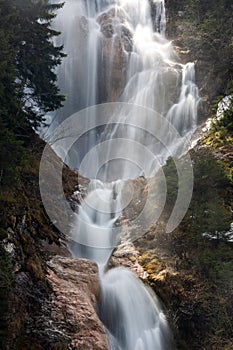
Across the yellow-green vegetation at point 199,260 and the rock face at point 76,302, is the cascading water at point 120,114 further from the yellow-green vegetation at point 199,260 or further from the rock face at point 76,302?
the yellow-green vegetation at point 199,260

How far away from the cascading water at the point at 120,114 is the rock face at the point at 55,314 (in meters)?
0.72

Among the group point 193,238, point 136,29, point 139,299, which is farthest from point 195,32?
point 139,299

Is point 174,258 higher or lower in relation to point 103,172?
lower

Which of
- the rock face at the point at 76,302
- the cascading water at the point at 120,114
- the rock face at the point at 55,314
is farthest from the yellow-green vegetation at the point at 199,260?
the rock face at the point at 55,314

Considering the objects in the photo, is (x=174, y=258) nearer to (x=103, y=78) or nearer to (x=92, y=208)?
(x=92, y=208)

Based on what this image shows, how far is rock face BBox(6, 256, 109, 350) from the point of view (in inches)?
235

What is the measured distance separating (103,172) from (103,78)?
947 cm

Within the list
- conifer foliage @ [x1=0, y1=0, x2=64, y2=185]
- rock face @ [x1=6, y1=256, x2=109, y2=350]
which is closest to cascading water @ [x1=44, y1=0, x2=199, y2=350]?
rock face @ [x1=6, y1=256, x2=109, y2=350]

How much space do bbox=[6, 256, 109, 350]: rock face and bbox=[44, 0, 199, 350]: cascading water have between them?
2.35 ft

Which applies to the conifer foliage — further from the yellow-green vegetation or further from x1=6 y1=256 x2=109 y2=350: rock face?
the yellow-green vegetation

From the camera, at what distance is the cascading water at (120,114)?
27.2ft

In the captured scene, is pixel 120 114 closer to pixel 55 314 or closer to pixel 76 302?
pixel 76 302

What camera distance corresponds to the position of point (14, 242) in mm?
7195

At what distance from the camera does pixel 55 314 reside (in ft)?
21.7
